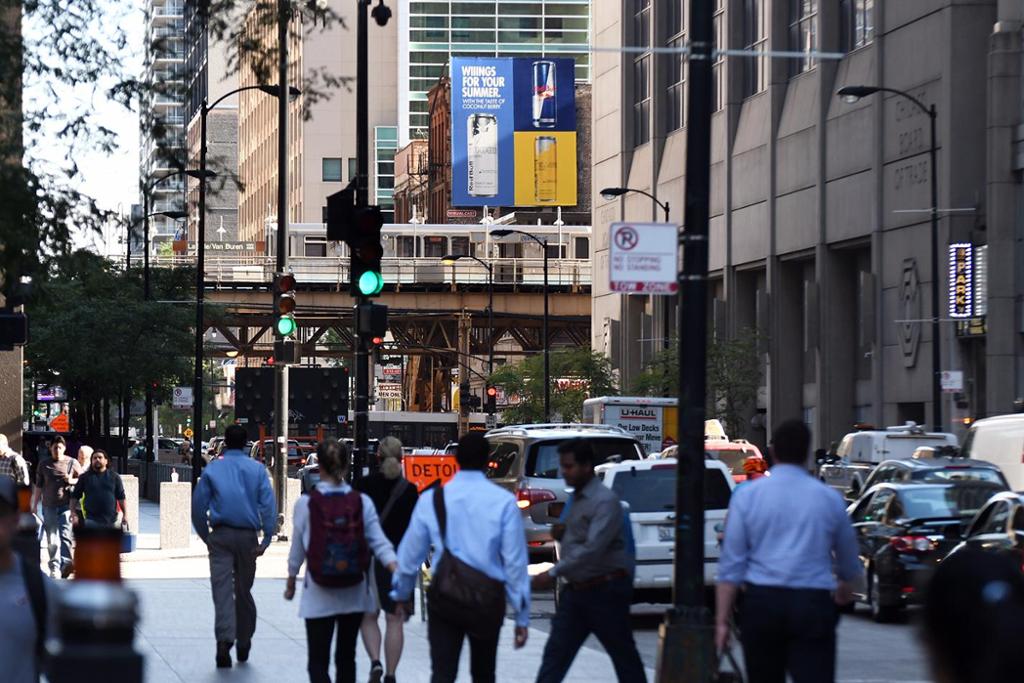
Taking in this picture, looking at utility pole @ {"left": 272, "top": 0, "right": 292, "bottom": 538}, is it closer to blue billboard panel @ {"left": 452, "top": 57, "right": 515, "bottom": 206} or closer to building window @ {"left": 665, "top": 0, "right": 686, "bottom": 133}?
building window @ {"left": 665, "top": 0, "right": 686, "bottom": 133}

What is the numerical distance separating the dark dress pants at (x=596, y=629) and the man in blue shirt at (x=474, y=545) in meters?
0.76

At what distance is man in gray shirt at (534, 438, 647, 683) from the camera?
11.2 m

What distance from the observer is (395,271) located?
93875 millimetres

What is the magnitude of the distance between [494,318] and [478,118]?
27.1 meters

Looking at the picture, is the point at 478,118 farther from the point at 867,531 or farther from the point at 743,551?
the point at 743,551

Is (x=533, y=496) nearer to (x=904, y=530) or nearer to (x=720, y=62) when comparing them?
(x=904, y=530)

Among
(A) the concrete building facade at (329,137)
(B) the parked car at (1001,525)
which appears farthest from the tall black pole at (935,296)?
(A) the concrete building facade at (329,137)

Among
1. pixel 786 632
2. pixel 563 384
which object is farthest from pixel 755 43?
pixel 786 632

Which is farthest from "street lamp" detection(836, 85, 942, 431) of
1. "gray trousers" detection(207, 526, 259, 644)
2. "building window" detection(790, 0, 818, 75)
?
"gray trousers" detection(207, 526, 259, 644)

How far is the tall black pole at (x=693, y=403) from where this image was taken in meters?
10.6

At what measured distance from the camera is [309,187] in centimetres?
18050

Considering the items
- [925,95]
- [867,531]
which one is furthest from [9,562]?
[925,95]

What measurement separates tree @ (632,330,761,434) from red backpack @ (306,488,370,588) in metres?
52.1

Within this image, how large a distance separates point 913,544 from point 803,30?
47.6m
